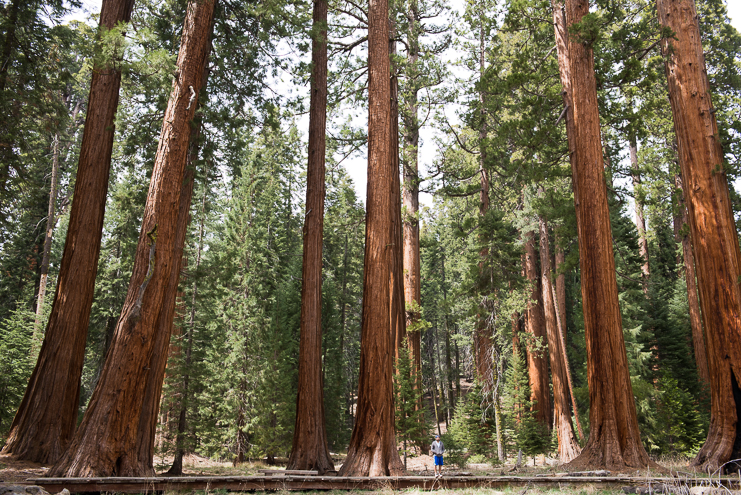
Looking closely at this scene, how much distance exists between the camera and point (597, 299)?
8992 mm

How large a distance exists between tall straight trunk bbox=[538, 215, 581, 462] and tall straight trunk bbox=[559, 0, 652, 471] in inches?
228

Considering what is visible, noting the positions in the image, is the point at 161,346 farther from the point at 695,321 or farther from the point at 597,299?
the point at 695,321

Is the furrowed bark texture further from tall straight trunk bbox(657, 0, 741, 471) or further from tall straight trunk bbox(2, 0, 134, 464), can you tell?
tall straight trunk bbox(2, 0, 134, 464)

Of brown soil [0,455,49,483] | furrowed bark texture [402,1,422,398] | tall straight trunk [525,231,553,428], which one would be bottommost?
brown soil [0,455,49,483]

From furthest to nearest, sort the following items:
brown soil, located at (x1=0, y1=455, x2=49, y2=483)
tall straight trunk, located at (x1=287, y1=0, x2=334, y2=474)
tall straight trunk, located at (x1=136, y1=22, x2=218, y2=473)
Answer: tall straight trunk, located at (x1=287, y1=0, x2=334, y2=474) → tall straight trunk, located at (x1=136, y1=22, x2=218, y2=473) → brown soil, located at (x1=0, y1=455, x2=49, y2=483)

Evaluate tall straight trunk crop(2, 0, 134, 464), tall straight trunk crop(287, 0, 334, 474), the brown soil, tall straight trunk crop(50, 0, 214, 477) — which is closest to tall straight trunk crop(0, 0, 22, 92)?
tall straight trunk crop(2, 0, 134, 464)

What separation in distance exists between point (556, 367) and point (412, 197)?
8416mm

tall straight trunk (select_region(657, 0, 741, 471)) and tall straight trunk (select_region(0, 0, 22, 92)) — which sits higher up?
tall straight trunk (select_region(0, 0, 22, 92))

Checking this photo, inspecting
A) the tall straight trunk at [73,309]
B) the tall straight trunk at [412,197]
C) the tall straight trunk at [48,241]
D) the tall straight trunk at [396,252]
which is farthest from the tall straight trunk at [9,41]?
the tall straight trunk at [412,197]

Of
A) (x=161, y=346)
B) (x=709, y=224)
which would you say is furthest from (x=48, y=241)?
(x=709, y=224)

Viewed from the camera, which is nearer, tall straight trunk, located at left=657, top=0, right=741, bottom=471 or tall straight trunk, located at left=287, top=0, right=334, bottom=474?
tall straight trunk, located at left=657, top=0, right=741, bottom=471

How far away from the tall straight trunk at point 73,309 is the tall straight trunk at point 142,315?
2.52 m

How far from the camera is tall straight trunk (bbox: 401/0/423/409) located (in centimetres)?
1597

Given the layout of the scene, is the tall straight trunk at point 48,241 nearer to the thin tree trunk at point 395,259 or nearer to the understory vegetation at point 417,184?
the understory vegetation at point 417,184
